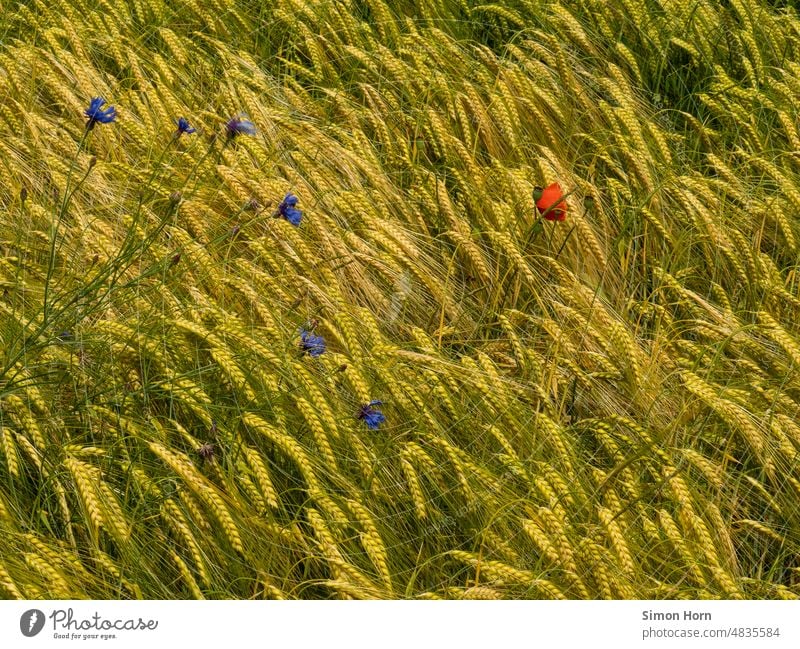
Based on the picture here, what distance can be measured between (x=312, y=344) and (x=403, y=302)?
42 cm

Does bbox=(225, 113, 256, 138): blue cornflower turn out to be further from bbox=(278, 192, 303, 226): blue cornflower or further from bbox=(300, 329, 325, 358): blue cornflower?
bbox=(300, 329, 325, 358): blue cornflower

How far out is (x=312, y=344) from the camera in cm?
219

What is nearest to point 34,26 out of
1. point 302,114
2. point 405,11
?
point 302,114

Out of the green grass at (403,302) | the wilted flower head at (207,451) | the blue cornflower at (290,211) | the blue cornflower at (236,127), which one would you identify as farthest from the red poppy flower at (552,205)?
the wilted flower head at (207,451)

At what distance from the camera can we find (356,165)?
9.50ft

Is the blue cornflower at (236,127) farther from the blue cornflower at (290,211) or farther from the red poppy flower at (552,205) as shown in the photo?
the red poppy flower at (552,205)

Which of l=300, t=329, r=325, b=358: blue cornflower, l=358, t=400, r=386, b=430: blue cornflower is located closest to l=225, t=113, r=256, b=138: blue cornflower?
l=300, t=329, r=325, b=358: blue cornflower

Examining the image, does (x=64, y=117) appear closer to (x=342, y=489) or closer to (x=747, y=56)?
(x=342, y=489)

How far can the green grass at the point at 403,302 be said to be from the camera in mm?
1934

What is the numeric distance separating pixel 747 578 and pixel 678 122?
1.74m

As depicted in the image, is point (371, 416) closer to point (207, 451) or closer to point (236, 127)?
point (207, 451)

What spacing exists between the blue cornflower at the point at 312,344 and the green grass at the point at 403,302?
5cm

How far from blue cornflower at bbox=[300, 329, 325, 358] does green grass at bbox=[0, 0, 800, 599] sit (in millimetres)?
45

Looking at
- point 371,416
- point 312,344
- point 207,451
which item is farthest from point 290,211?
point 207,451
